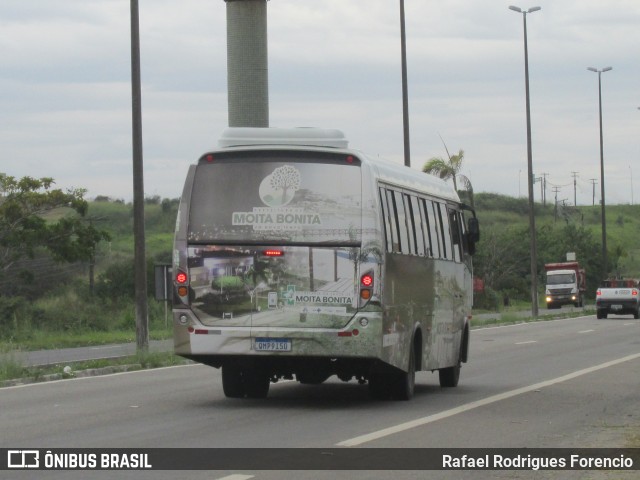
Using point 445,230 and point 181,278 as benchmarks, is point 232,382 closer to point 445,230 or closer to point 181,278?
point 181,278

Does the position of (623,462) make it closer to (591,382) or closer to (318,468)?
(318,468)

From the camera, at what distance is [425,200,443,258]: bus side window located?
60.4ft

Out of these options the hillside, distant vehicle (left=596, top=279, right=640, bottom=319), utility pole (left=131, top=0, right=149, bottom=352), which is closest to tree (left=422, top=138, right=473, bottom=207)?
distant vehicle (left=596, top=279, right=640, bottom=319)

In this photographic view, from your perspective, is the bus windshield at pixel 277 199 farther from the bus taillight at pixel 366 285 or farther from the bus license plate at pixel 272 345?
the bus license plate at pixel 272 345

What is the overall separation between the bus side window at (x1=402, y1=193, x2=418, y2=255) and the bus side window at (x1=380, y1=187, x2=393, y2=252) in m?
0.97

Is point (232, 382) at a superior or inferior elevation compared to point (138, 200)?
inferior

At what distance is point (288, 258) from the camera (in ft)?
50.7

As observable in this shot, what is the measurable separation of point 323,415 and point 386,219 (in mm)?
2517

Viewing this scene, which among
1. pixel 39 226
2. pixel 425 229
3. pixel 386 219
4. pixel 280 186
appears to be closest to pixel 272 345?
pixel 280 186

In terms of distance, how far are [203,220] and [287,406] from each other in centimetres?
254

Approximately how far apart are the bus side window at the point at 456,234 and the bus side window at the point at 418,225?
213cm

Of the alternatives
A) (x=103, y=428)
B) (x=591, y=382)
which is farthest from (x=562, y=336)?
(x=103, y=428)

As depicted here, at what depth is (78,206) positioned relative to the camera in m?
50.7

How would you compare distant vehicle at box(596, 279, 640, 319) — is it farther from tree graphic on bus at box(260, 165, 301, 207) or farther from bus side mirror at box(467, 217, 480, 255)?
tree graphic on bus at box(260, 165, 301, 207)
